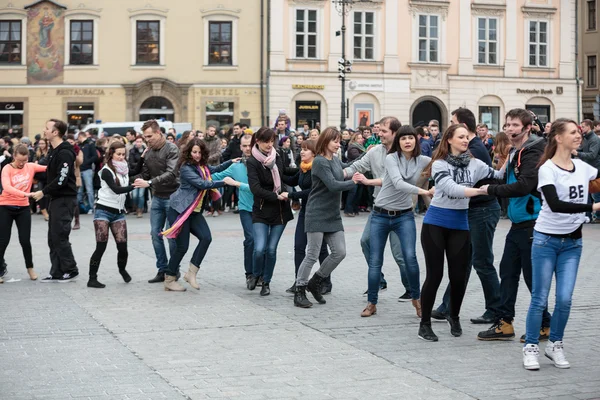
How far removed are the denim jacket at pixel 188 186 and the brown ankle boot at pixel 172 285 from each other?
77 centimetres

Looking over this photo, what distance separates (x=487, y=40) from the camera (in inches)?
1828

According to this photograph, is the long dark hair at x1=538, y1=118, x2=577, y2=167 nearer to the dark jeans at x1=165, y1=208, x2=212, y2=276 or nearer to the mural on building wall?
the dark jeans at x1=165, y1=208, x2=212, y2=276

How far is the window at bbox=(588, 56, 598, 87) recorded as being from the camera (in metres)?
56.9

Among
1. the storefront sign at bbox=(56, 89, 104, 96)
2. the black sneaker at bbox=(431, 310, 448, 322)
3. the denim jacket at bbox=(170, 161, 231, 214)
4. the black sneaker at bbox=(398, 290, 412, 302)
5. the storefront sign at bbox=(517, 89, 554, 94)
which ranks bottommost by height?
the black sneaker at bbox=(431, 310, 448, 322)

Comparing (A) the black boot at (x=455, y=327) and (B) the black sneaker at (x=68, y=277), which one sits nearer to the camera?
(A) the black boot at (x=455, y=327)

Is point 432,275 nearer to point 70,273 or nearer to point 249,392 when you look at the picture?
point 249,392

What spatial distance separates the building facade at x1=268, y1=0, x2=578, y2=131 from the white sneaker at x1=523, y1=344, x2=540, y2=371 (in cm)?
3694

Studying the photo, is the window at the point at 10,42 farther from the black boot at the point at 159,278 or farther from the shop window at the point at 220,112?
the black boot at the point at 159,278

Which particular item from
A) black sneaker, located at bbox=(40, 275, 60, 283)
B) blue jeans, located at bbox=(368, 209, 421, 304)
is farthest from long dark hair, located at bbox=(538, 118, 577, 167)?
black sneaker, located at bbox=(40, 275, 60, 283)

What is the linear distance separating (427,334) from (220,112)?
3611 centimetres

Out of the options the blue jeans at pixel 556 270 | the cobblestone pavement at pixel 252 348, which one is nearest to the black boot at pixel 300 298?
the cobblestone pavement at pixel 252 348

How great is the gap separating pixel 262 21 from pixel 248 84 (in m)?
2.84

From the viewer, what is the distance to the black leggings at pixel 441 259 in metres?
8.37

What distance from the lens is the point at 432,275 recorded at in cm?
846
